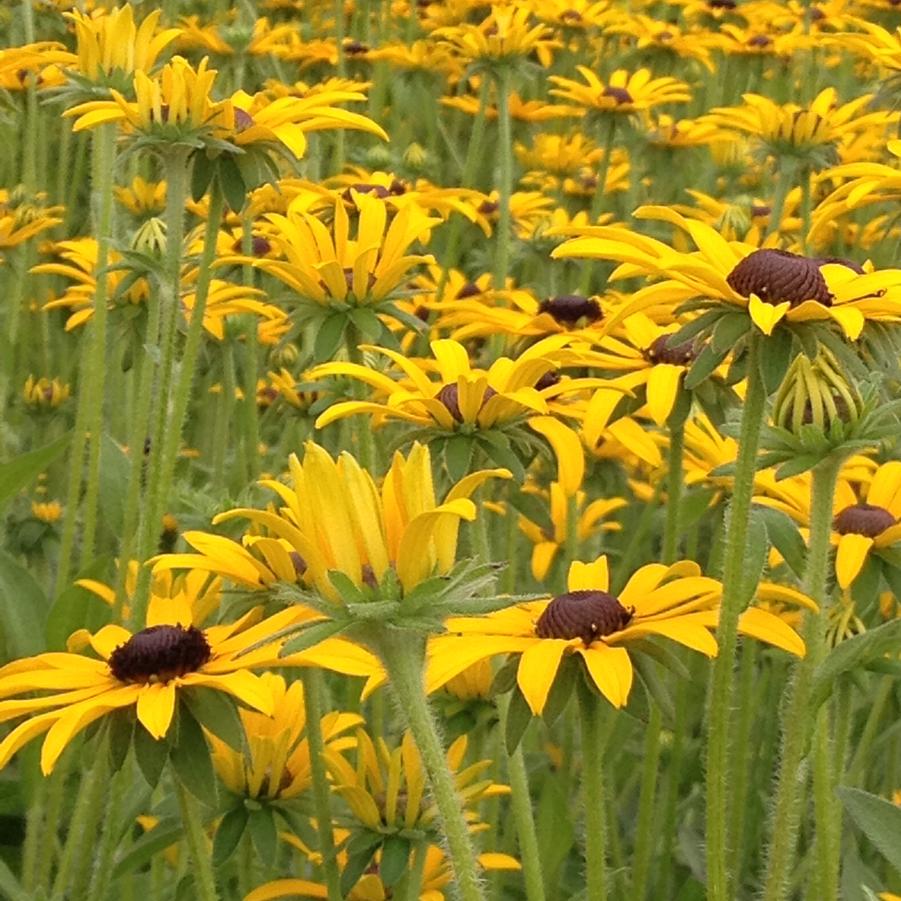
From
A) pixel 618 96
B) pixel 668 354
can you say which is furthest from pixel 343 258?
pixel 618 96

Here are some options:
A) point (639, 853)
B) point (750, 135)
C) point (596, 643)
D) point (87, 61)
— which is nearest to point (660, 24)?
point (750, 135)

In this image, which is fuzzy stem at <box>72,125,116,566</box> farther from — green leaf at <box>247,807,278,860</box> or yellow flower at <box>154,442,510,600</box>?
yellow flower at <box>154,442,510,600</box>

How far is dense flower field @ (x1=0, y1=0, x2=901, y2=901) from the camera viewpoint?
104cm

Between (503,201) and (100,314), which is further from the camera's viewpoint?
(503,201)

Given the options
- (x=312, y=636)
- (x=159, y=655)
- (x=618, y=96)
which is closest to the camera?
(x=312, y=636)

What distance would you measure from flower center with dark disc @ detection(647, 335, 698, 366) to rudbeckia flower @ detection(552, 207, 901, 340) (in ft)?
1.01

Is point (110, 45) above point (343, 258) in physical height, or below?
above

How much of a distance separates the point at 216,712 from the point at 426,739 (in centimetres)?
21

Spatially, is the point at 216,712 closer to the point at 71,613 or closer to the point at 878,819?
the point at 878,819

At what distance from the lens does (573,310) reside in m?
1.81

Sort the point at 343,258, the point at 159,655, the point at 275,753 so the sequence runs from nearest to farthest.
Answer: the point at 159,655, the point at 275,753, the point at 343,258

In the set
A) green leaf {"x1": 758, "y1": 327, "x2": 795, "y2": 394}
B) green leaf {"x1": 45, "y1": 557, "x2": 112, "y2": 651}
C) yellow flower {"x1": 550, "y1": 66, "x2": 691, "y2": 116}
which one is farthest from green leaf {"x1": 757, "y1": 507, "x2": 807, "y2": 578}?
yellow flower {"x1": 550, "y1": 66, "x2": 691, "y2": 116}

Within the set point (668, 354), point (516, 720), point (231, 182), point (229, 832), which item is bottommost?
point (229, 832)

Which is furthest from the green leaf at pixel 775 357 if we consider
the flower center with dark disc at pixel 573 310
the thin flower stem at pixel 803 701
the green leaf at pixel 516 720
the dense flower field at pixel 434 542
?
the flower center with dark disc at pixel 573 310
